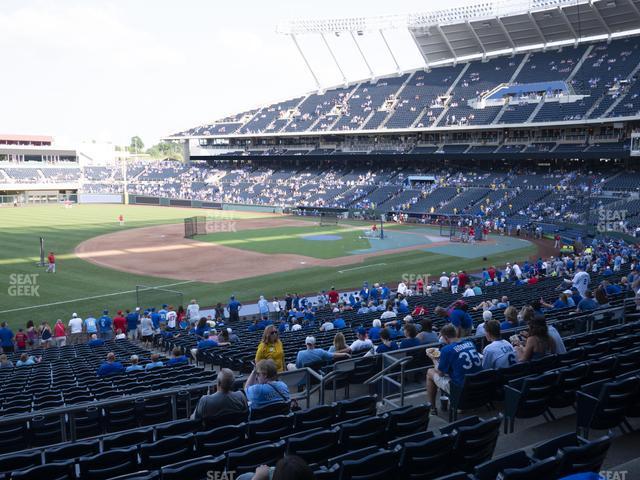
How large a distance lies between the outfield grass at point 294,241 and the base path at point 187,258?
60.1 inches

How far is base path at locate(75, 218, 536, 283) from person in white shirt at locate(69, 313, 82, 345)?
11.2 meters

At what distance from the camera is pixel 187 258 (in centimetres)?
3831

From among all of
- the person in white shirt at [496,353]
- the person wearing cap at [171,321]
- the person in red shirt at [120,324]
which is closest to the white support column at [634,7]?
the person wearing cap at [171,321]

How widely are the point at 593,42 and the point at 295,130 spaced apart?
41.0 m

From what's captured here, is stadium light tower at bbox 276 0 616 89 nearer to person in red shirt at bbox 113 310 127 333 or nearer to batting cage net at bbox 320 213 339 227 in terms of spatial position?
batting cage net at bbox 320 213 339 227

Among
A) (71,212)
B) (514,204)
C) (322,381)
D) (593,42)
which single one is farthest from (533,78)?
(322,381)

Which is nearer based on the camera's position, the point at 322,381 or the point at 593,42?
the point at 322,381

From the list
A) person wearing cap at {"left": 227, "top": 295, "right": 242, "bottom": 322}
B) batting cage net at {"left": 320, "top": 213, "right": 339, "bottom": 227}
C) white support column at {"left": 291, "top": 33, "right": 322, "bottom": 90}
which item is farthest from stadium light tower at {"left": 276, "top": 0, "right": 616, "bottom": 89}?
person wearing cap at {"left": 227, "top": 295, "right": 242, "bottom": 322}

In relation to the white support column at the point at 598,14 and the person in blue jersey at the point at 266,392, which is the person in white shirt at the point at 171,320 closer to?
the person in blue jersey at the point at 266,392

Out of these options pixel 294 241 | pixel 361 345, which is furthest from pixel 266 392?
pixel 294 241

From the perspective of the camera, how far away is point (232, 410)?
22.2 feet

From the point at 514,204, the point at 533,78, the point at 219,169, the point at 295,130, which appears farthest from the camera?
the point at 219,169

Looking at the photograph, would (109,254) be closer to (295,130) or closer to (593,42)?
(295,130)

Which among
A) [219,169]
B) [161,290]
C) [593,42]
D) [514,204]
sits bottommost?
[161,290]
